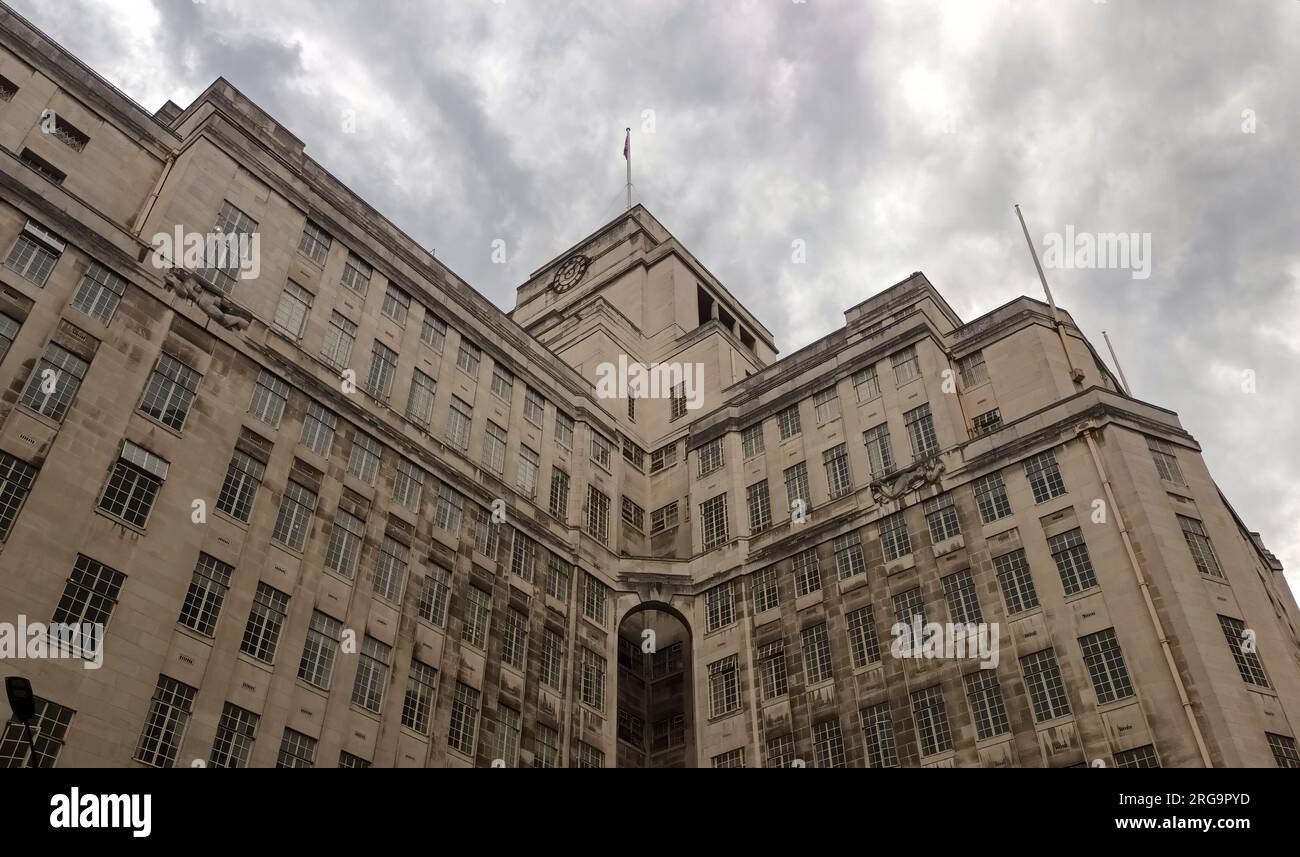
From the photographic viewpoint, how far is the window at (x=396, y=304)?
5169 centimetres

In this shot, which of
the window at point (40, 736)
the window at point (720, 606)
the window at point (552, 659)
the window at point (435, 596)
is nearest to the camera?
the window at point (40, 736)

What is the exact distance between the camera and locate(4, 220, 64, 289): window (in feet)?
121

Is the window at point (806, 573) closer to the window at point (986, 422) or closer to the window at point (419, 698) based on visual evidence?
the window at point (986, 422)

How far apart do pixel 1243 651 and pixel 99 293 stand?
45738mm

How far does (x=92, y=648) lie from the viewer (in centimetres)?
3234

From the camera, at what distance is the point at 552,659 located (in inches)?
1922

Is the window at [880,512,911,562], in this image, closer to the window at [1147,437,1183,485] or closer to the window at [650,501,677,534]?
the window at [1147,437,1183,485]

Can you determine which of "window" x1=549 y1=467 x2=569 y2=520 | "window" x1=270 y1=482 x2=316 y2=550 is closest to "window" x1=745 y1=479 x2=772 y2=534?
"window" x1=549 y1=467 x2=569 y2=520

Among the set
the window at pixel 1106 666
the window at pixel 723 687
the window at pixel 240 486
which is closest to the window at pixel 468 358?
the window at pixel 240 486

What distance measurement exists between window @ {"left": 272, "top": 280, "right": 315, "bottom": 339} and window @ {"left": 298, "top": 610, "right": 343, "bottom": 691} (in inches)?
519

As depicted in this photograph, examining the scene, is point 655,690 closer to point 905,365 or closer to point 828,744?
point 828,744

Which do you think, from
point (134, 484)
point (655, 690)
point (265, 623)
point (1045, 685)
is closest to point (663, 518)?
point (655, 690)

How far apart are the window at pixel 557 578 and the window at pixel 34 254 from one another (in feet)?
83.0
